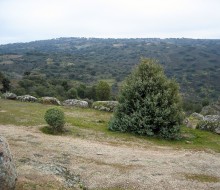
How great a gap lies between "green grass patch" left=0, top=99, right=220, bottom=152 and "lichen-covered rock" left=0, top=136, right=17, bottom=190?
1557cm

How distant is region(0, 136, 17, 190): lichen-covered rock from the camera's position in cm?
1636

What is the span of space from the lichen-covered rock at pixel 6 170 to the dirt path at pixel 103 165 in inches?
56.6

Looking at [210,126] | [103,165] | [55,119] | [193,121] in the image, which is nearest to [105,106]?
[193,121]

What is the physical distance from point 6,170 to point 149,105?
71.6 ft

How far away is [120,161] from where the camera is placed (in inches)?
1002

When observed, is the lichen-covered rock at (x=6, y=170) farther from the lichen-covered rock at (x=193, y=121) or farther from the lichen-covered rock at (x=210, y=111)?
the lichen-covered rock at (x=210, y=111)

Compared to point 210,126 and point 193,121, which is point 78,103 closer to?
point 193,121

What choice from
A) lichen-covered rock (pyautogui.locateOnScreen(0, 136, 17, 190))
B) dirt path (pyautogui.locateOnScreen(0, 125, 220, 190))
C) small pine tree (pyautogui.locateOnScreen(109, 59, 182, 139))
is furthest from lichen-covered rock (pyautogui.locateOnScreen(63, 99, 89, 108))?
lichen-covered rock (pyautogui.locateOnScreen(0, 136, 17, 190))

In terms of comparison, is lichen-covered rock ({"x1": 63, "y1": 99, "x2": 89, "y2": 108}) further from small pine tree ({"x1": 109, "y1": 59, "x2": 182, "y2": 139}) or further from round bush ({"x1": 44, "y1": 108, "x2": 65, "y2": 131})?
round bush ({"x1": 44, "y1": 108, "x2": 65, "y2": 131})

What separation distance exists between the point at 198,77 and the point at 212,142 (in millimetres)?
133121

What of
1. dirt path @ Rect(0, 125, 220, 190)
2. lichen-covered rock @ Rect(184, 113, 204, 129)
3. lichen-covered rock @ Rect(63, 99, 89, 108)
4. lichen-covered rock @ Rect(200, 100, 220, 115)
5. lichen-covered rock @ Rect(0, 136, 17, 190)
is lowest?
lichen-covered rock @ Rect(200, 100, 220, 115)

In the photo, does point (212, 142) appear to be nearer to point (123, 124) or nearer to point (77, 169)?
point (123, 124)

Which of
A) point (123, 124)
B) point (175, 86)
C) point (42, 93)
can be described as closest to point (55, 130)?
point (123, 124)

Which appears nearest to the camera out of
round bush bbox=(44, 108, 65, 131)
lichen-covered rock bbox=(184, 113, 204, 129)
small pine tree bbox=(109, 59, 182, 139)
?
round bush bbox=(44, 108, 65, 131)
